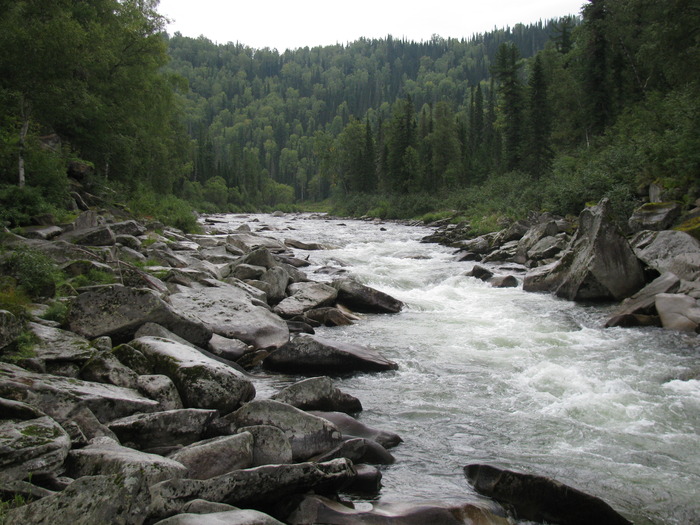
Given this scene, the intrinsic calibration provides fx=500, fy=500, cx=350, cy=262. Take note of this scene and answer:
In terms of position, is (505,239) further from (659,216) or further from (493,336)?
(493,336)

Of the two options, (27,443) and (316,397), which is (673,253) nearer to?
(316,397)

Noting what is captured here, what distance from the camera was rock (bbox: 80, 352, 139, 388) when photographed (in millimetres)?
6473

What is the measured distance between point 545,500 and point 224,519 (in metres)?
3.25

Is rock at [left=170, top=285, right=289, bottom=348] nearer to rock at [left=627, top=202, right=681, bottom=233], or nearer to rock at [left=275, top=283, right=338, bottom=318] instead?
rock at [left=275, top=283, right=338, bottom=318]

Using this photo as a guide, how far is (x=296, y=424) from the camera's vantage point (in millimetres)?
6102

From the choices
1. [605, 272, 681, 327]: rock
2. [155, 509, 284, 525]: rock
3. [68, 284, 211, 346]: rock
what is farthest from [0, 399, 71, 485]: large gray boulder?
[605, 272, 681, 327]: rock

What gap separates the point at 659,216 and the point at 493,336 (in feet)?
33.7

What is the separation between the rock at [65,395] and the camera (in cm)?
516

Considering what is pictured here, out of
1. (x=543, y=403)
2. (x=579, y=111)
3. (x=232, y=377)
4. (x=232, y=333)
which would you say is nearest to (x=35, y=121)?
(x=232, y=333)

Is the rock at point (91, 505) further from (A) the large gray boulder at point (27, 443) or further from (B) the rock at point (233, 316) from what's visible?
(B) the rock at point (233, 316)

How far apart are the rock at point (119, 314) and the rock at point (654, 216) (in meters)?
16.7

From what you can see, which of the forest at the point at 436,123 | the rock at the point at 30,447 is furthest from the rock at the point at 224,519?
the forest at the point at 436,123

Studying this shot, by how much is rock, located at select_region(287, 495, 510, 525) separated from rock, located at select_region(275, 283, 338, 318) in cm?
893

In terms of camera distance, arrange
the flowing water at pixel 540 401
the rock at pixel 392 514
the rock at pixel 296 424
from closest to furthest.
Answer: the rock at pixel 392 514 → the flowing water at pixel 540 401 → the rock at pixel 296 424
